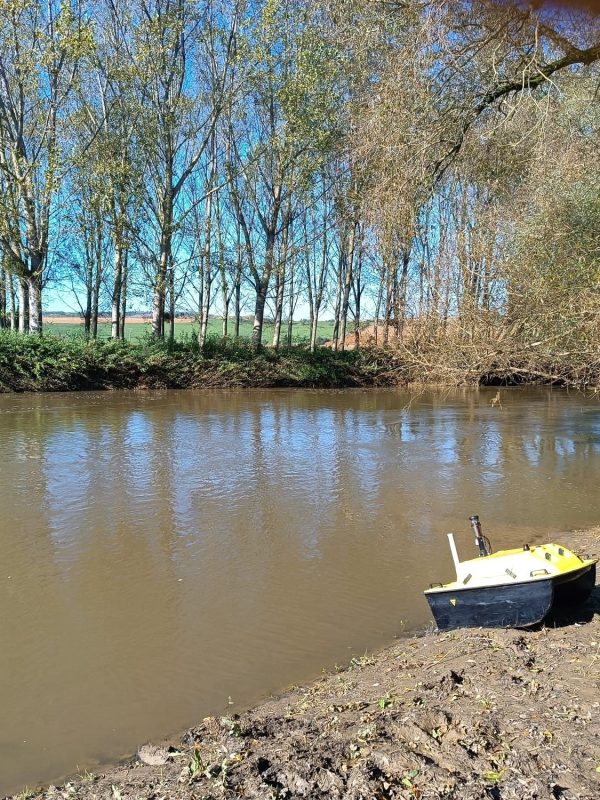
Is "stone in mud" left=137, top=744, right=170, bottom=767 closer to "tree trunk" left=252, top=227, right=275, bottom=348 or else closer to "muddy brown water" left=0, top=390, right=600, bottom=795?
"muddy brown water" left=0, top=390, right=600, bottom=795

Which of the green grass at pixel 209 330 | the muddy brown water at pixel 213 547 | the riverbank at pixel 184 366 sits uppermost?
the green grass at pixel 209 330

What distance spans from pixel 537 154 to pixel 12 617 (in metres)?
8.66

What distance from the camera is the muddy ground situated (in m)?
2.79

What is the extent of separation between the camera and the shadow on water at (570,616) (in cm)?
487

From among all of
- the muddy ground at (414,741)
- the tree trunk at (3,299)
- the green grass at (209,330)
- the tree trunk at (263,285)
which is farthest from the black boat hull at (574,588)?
the tree trunk at (3,299)

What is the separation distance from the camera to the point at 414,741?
3.10m

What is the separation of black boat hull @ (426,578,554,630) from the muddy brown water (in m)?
0.71

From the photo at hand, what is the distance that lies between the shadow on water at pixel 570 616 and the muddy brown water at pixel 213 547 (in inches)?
43.4

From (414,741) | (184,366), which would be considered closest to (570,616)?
(414,741)

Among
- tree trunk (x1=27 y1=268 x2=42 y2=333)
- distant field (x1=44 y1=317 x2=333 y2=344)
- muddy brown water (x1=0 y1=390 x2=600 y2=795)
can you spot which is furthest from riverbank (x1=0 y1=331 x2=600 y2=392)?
muddy brown water (x1=0 y1=390 x2=600 y2=795)

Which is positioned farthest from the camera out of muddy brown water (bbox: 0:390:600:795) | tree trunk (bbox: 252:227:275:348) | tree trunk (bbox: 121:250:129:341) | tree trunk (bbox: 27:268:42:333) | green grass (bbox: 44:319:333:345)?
tree trunk (bbox: 121:250:129:341)

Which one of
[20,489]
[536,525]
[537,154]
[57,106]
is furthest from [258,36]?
[536,525]

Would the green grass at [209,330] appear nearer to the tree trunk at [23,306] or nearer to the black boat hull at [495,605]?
the tree trunk at [23,306]

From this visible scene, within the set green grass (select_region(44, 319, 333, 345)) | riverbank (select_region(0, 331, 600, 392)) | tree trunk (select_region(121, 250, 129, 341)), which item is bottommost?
riverbank (select_region(0, 331, 600, 392))
